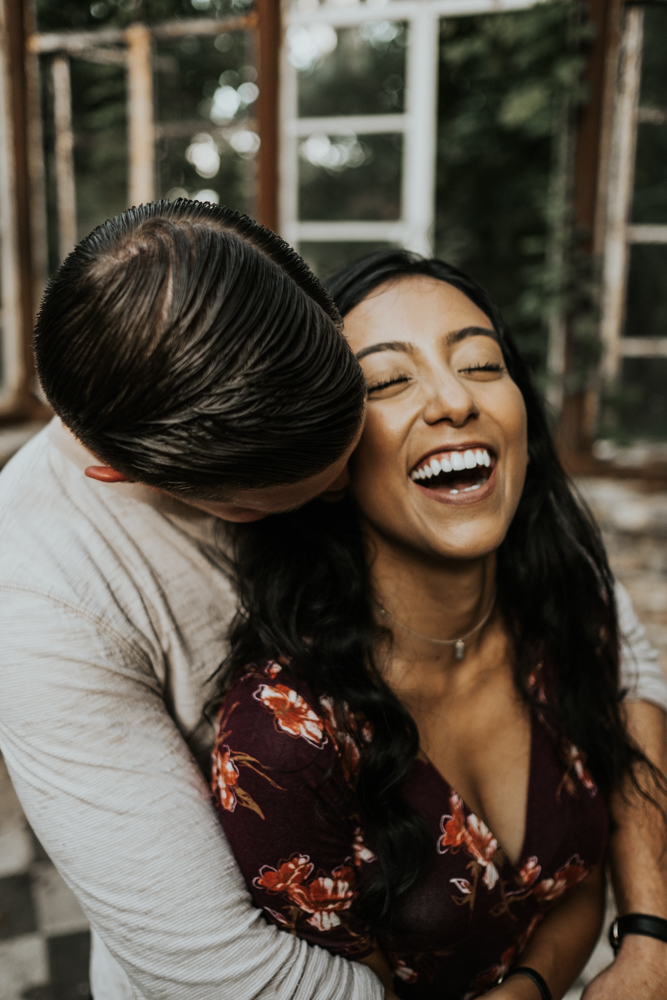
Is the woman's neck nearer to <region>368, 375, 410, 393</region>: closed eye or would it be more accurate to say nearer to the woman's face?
the woman's face

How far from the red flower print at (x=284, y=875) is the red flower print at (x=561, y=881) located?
18.1 inches

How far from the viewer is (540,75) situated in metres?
3.51

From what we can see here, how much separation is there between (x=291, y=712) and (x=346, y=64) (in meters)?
3.55

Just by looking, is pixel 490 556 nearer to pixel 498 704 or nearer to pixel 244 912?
A: pixel 498 704

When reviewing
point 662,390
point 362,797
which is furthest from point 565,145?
point 362,797

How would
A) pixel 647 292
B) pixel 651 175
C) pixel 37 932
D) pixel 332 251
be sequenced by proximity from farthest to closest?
pixel 332 251 → pixel 647 292 → pixel 651 175 → pixel 37 932

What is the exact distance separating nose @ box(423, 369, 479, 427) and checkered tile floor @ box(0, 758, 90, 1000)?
6.44 ft

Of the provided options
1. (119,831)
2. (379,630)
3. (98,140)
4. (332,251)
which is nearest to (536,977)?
(379,630)

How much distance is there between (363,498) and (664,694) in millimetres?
817

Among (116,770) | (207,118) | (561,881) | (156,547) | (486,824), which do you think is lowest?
(561,881)

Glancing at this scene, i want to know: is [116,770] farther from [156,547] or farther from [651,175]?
[651,175]

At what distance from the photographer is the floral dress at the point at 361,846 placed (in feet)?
3.48

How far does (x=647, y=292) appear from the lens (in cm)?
372

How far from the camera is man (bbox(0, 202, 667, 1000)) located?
0.80 meters
